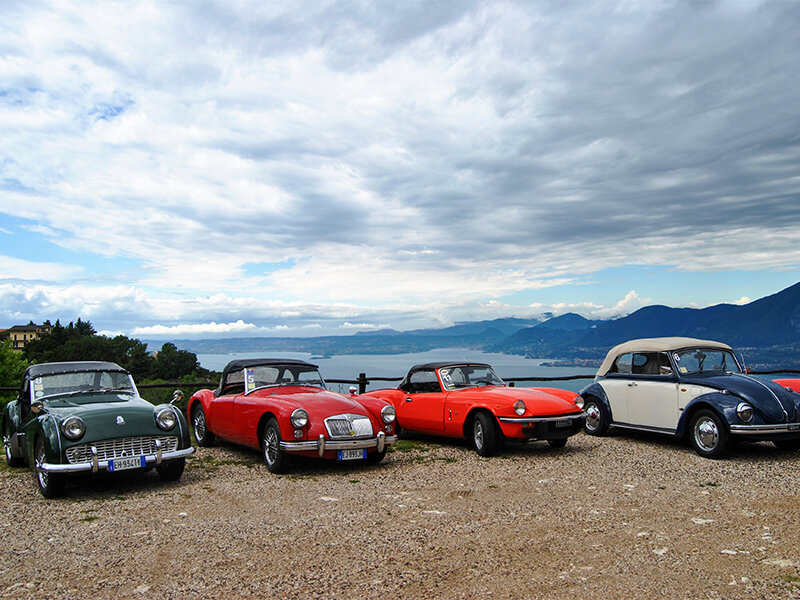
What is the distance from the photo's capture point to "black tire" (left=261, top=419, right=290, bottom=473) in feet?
27.4

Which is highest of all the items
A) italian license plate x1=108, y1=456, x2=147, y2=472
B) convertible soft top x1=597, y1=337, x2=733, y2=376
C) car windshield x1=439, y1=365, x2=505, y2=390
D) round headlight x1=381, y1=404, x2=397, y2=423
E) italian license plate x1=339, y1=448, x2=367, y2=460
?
convertible soft top x1=597, y1=337, x2=733, y2=376

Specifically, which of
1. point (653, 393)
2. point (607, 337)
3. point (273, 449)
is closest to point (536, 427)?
point (653, 393)

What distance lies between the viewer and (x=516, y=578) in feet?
14.7

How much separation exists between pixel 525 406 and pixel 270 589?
19.7ft

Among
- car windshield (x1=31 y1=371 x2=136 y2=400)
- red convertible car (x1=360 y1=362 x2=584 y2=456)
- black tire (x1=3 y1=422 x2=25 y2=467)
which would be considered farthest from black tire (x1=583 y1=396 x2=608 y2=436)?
black tire (x1=3 y1=422 x2=25 y2=467)

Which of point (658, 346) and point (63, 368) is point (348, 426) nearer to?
point (63, 368)

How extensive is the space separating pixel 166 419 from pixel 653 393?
314 inches

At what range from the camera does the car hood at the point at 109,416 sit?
24.1ft

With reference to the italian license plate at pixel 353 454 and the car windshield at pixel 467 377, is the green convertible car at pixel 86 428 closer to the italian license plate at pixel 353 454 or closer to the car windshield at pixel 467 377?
the italian license plate at pixel 353 454

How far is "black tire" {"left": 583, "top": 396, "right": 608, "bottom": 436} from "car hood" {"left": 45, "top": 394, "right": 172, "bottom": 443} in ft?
25.5

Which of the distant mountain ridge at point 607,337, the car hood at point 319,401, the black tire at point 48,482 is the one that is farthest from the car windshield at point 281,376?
the distant mountain ridge at point 607,337

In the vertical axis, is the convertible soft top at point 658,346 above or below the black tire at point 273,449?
above

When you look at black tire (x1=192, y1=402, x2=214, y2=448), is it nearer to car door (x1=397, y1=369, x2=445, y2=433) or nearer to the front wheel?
car door (x1=397, y1=369, x2=445, y2=433)

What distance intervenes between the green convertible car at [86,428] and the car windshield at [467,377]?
4808 millimetres
